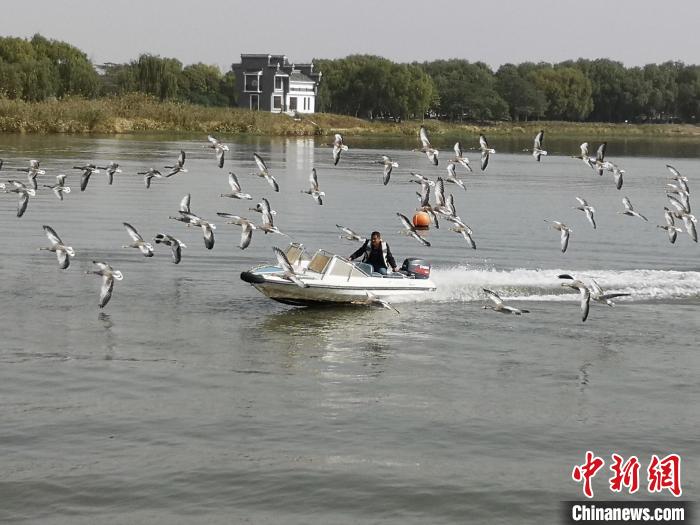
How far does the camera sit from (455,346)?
3062cm

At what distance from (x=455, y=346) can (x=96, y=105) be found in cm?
10970

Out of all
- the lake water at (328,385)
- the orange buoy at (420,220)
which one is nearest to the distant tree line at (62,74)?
the lake water at (328,385)

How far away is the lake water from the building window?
14592 centimetres

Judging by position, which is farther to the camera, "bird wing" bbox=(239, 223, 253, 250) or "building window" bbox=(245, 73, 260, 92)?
"building window" bbox=(245, 73, 260, 92)

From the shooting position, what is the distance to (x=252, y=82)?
196m

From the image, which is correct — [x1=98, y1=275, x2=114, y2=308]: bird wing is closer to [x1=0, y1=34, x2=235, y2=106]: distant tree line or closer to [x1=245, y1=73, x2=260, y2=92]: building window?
[x1=0, y1=34, x2=235, y2=106]: distant tree line

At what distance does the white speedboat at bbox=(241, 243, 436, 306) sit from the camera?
33969 millimetres

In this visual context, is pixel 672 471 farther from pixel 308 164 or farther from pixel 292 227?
pixel 308 164

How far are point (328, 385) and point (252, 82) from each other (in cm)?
17378

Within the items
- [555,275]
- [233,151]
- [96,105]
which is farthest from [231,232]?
[96,105]

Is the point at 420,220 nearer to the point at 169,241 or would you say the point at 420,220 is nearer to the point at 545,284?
the point at 545,284

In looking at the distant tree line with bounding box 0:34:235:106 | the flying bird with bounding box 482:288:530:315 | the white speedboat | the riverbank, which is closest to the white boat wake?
the flying bird with bounding box 482:288:530:315

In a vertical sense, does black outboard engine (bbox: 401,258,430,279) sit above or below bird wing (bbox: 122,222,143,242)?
below

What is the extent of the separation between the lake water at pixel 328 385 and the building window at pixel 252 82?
146m
